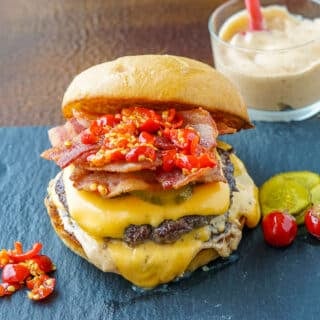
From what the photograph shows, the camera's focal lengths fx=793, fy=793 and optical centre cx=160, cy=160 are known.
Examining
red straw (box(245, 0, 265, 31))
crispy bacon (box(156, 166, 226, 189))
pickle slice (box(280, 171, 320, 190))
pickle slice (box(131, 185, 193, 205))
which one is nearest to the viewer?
crispy bacon (box(156, 166, 226, 189))

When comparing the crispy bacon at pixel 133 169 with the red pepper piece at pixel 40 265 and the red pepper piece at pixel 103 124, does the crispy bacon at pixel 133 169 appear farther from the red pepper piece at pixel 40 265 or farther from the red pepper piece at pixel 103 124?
the red pepper piece at pixel 40 265

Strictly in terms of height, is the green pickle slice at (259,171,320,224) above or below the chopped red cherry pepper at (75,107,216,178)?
below

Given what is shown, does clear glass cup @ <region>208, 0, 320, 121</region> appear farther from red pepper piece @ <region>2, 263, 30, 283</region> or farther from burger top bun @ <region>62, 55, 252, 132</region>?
red pepper piece @ <region>2, 263, 30, 283</region>

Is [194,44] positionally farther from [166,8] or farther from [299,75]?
[299,75]

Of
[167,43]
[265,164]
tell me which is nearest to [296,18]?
[167,43]

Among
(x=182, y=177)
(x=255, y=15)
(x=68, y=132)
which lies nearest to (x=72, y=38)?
(x=255, y=15)

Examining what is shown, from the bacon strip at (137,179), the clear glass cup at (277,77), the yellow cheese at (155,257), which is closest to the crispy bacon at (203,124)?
the bacon strip at (137,179)

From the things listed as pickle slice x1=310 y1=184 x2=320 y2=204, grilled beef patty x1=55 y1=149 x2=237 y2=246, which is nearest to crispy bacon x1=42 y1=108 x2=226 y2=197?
grilled beef patty x1=55 y1=149 x2=237 y2=246
